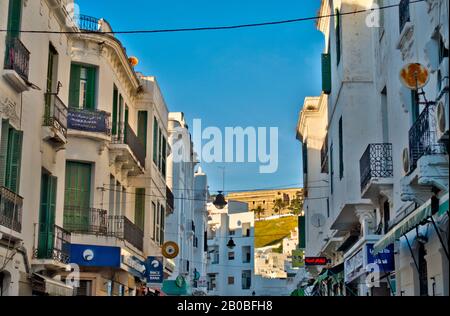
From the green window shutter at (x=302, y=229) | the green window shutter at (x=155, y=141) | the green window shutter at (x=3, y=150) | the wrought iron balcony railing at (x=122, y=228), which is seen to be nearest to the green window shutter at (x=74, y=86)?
the wrought iron balcony railing at (x=122, y=228)

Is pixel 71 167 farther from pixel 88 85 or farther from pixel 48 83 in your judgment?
pixel 48 83

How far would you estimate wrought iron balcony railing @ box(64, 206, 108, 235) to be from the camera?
2541 cm

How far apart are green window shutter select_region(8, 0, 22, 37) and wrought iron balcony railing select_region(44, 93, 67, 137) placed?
2.75m

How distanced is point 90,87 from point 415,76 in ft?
46.5

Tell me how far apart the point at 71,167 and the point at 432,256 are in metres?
13.8

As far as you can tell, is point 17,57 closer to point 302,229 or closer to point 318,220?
point 318,220

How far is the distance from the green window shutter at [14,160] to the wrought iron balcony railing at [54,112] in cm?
197

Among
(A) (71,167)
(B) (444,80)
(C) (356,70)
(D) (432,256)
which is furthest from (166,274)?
(B) (444,80)

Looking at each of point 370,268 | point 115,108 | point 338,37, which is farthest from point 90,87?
point 370,268

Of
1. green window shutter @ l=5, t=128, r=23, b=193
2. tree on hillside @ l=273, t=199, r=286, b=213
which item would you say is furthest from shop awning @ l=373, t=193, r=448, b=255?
tree on hillside @ l=273, t=199, r=286, b=213

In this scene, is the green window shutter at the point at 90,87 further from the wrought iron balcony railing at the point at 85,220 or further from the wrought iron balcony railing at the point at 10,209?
the wrought iron balcony railing at the point at 10,209

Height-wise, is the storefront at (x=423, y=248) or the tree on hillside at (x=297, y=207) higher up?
the tree on hillside at (x=297, y=207)

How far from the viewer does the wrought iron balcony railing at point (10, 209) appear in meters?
16.5

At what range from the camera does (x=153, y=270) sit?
3100 centimetres
